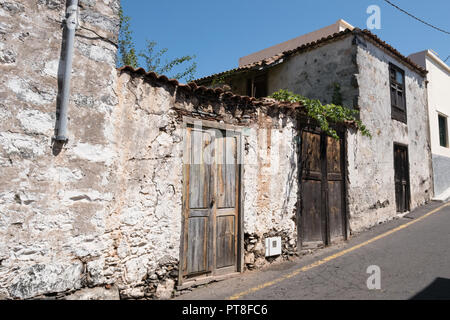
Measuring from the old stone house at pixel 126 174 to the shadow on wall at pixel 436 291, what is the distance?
2219mm

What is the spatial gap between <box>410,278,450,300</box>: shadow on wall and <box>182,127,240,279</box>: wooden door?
2553 millimetres

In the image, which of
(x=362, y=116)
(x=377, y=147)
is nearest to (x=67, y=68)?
(x=362, y=116)

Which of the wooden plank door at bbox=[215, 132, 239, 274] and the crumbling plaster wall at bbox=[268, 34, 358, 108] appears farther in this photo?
the crumbling plaster wall at bbox=[268, 34, 358, 108]

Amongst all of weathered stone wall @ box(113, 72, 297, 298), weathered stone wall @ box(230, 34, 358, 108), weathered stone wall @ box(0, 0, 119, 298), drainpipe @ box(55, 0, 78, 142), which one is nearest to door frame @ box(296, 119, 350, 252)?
weathered stone wall @ box(113, 72, 297, 298)

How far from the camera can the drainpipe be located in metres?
3.17

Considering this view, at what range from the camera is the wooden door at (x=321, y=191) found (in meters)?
6.15

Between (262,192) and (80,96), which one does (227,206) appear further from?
(80,96)

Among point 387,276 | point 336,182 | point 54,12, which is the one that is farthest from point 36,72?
point 336,182

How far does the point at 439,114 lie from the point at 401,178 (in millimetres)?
5306

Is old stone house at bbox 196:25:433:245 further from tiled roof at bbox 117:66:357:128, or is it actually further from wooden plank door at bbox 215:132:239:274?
wooden plank door at bbox 215:132:239:274

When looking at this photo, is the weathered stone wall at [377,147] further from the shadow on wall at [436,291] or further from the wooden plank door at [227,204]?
the wooden plank door at [227,204]

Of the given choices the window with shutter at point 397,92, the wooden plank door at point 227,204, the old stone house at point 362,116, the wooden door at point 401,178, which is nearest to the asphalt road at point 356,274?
the wooden plank door at point 227,204

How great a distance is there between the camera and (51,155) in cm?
314
